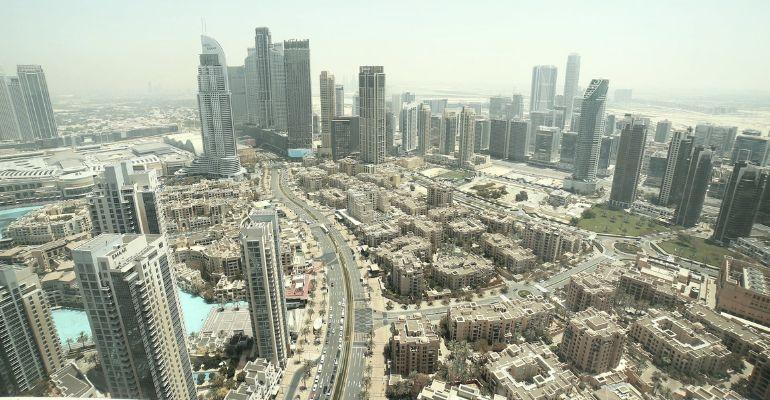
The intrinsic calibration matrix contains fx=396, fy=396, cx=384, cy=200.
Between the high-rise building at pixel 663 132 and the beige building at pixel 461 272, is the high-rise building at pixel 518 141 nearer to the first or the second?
the high-rise building at pixel 663 132

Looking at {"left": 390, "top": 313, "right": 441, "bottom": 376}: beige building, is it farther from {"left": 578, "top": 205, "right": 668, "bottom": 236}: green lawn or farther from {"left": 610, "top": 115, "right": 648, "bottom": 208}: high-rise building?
{"left": 610, "top": 115, "right": 648, "bottom": 208}: high-rise building

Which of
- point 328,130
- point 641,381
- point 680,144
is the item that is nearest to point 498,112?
point 328,130

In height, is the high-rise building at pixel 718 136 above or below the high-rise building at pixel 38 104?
below

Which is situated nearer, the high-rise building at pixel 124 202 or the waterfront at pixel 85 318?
the high-rise building at pixel 124 202

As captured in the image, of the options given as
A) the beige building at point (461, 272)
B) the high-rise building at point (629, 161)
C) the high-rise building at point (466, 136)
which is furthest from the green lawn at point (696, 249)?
the high-rise building at point (466, 136)

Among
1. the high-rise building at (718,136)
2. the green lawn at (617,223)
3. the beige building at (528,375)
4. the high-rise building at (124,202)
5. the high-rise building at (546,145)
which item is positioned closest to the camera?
the beige building at (528,375)

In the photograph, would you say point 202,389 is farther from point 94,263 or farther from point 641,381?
point 641,381
